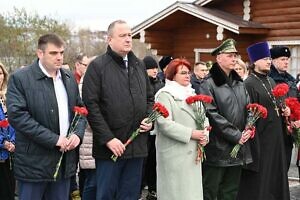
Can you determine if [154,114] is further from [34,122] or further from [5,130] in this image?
[5,130]

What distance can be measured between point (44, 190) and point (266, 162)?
2649 millimetres

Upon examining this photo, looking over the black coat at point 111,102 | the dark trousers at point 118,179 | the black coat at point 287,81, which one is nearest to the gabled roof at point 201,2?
the black coat at point 287,81

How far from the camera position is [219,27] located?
454 inches

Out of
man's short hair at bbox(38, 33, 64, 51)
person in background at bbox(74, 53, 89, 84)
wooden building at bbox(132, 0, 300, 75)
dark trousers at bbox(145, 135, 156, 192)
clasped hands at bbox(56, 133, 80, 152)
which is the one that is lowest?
dark trousers at bbox(145, 135, 156, 192)

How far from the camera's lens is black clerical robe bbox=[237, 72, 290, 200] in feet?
18.1

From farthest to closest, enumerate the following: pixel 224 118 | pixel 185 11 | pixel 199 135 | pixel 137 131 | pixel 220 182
Answer: pixel 185 11 < pixel 220 182 < pixel 224 118 < pixel 199 135 < pixel 137 131

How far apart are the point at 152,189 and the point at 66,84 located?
2882 millimetres

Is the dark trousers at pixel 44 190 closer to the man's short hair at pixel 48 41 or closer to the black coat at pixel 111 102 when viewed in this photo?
the black coat at pixel 111 102

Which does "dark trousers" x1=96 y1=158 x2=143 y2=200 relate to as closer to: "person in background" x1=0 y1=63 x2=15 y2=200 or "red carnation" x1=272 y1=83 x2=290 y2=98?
"person in background" x1=0 y1=63 x2=15 y2=200

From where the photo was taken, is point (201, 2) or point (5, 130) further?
point (201, 2)

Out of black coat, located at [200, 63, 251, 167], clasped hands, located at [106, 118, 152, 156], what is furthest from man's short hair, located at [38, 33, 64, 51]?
black coat, located at [200, 63, 251, 167]

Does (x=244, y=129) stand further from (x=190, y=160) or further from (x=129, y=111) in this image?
(x=129, y=111)

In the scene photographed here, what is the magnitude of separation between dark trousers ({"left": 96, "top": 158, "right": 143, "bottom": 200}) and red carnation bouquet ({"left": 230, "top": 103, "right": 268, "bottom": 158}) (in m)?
1.04

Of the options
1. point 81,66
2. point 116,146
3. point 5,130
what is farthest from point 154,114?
point 81,66
